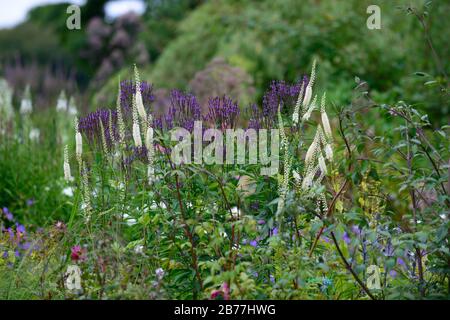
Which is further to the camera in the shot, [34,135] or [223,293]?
[34,135]

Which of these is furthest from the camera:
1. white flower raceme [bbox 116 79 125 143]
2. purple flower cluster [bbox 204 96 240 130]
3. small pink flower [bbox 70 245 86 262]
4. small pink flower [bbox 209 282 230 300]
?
purple flower cluster [bbox 204 96 240 130]

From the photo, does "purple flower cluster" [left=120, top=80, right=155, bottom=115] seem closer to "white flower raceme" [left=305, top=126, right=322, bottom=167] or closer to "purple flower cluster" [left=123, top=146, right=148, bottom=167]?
"purple flower cluster" [left=123, top=146, right=148, bottom=167]

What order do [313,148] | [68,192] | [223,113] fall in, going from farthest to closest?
1. [68,192]
2. [223,113]
3. [313,148]

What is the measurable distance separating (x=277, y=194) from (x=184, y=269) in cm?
55

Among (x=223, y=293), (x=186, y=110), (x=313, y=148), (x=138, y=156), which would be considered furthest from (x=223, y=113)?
(x=223, y=293)

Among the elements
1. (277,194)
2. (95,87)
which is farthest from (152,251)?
(95,87)

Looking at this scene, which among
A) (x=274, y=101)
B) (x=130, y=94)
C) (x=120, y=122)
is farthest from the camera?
(x=130, y=94)

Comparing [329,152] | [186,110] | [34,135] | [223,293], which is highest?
[34,135]

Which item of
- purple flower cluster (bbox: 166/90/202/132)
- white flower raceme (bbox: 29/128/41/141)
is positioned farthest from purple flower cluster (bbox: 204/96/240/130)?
white flower raceme (bbox: 29/128/41/141)

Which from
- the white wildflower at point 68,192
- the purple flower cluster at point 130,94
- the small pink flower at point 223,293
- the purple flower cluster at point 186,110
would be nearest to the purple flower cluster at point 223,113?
the purple flower cluster at point 186,110

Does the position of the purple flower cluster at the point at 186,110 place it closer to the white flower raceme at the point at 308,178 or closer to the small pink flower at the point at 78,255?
the white flower raceme at the point at 308,178

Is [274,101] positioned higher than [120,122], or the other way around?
[274,101]

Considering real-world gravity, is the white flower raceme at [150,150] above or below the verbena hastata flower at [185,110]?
below

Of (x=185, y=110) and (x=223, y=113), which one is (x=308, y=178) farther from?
(x=185, y=110)
